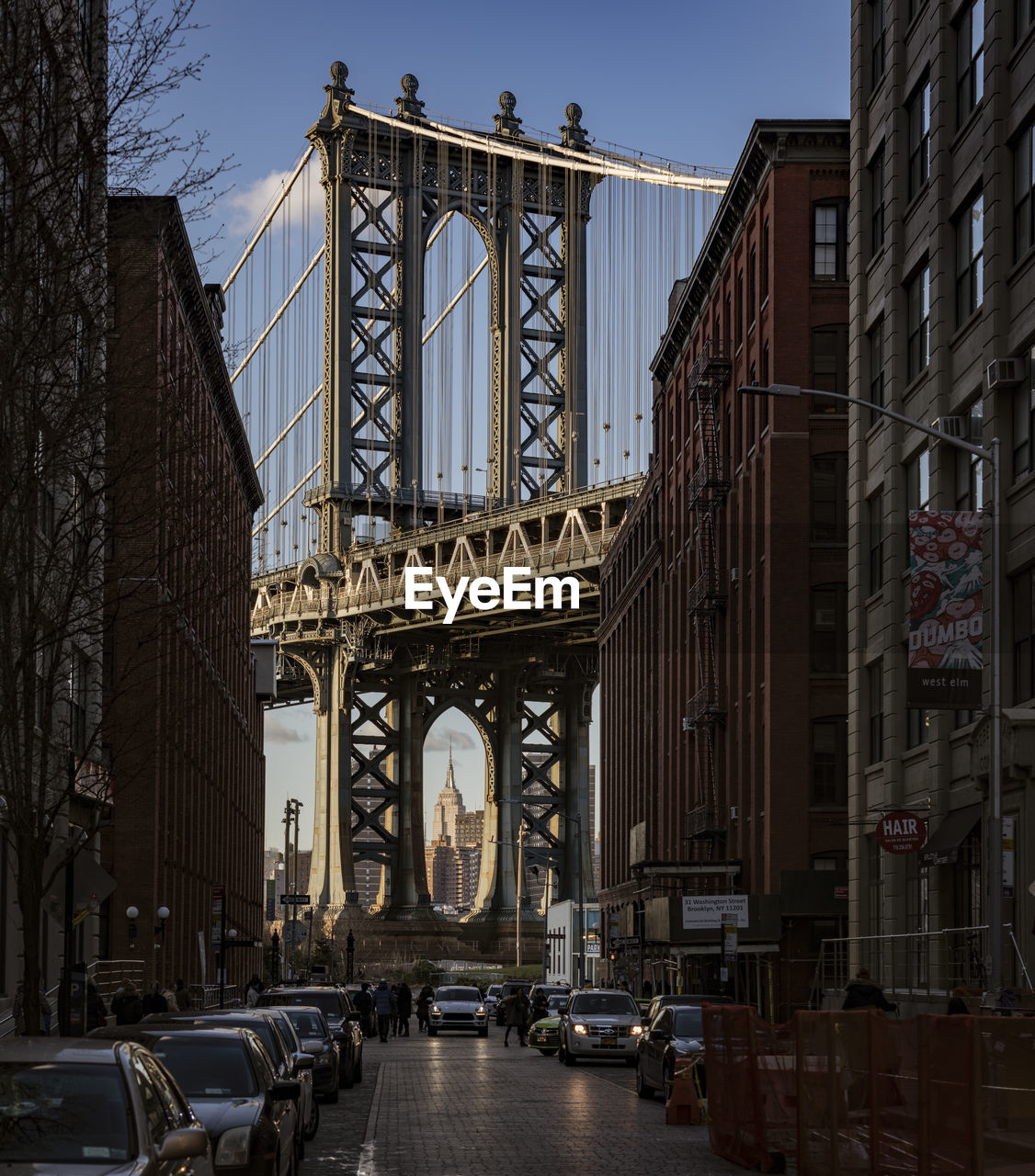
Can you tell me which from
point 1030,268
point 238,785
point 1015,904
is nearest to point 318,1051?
point 1015,904

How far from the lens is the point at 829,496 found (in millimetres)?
50281

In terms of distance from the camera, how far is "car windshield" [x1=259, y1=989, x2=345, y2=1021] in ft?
109

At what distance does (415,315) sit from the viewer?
107562 mm

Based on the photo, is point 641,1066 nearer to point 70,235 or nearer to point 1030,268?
point 1030,268

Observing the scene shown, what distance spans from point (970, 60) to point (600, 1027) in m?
19.5

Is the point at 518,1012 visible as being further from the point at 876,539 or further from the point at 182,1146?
the point at 182,1146

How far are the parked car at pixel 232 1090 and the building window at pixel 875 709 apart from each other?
887 inches

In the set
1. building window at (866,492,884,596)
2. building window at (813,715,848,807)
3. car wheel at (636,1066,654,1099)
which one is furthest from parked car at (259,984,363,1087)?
building window at (813,715,848,807)

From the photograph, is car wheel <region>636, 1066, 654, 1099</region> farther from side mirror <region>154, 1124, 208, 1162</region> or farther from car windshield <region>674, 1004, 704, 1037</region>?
side mirror <region>154, 1124, 208, 1162</region>

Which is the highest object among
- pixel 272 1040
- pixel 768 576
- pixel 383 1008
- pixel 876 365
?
pixel 876 365

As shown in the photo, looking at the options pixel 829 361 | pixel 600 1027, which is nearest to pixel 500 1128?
pixel 600 1027

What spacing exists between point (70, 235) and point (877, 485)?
20346 mm

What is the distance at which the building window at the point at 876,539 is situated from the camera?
36469 millimetres

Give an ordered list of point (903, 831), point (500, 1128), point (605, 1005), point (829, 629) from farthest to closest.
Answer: point (829, 629)
point (605, 1005)
point (903, 831)
point (500, 1128)
